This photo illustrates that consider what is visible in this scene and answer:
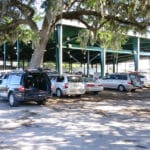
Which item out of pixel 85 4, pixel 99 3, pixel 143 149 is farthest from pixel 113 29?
pixel 143 149

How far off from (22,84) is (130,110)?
5694mm

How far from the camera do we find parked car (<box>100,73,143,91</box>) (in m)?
33.9

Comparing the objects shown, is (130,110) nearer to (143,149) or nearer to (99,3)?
(99,3)

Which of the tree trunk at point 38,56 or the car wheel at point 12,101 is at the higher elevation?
the tree trunk at point 38,56

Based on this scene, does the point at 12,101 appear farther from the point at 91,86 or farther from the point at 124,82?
the point at 124,82

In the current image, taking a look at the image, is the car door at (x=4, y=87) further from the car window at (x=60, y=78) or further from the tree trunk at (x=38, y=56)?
the car window at (x=60, y=78)

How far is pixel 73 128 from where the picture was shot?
512 inches

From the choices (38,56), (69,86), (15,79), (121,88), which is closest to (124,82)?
(121,88)

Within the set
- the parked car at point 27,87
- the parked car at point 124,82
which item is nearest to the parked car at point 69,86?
the parked car at point 27,87

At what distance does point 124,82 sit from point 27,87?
51.5ft

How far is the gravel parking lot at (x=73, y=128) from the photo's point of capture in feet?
33.3

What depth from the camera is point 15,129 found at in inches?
508

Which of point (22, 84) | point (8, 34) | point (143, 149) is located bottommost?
A: point (143, 149)

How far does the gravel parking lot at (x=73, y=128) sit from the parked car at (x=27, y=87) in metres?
0.86
